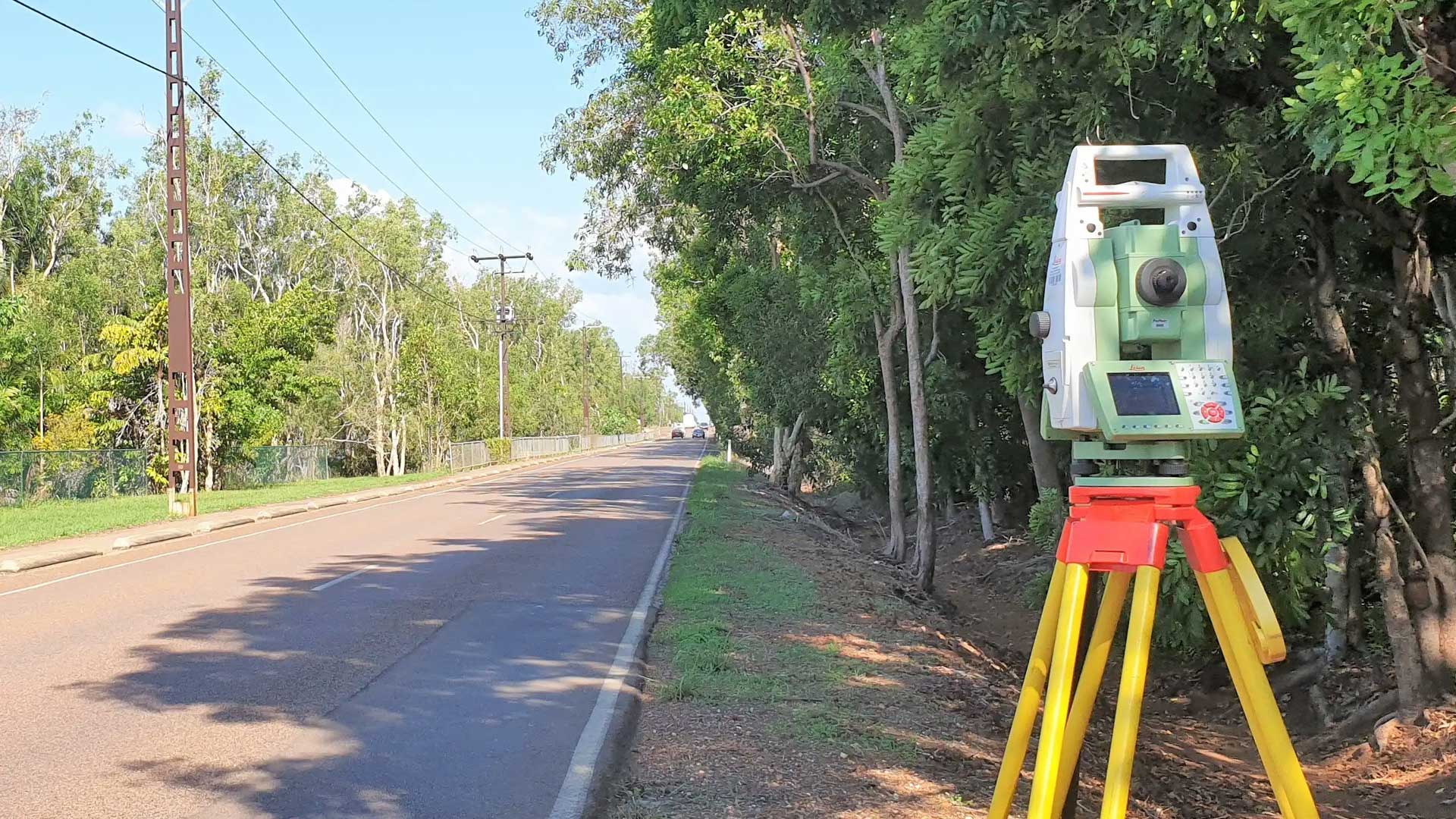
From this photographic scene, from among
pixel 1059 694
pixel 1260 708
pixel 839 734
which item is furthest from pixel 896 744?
pixel 1260 708

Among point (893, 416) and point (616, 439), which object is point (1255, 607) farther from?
point (616, 439)

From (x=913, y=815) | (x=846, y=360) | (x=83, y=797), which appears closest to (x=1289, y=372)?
(x=913, y=815)

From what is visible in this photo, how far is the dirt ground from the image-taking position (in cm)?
547

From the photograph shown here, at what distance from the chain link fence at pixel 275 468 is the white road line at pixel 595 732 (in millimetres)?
31495

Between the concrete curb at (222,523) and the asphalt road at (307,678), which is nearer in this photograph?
the asphalt road at (307,678)

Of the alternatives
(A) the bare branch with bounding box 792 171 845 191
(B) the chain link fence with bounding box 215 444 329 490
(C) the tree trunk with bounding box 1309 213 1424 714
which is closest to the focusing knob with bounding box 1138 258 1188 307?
(C) the tree trunk with bounding box 1309 213 1424 714

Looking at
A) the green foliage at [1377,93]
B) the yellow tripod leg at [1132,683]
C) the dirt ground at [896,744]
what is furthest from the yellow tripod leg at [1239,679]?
the dirt ground at [896,744]

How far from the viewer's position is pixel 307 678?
788cm

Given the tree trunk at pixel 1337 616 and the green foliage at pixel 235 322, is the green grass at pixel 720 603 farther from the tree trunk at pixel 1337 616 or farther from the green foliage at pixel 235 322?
the green foliage at pixel 235 322

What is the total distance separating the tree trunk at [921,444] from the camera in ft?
48.3

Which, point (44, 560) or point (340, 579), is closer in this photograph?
point (340, 579)

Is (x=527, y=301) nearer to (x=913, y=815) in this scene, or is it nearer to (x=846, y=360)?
(x=846, y=360)

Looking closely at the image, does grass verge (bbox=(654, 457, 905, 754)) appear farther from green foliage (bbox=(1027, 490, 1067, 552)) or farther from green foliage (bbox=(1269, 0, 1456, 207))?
green foliage (bbox=(1269, 0, 1456, 207))

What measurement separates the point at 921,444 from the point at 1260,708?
39.5 ft
